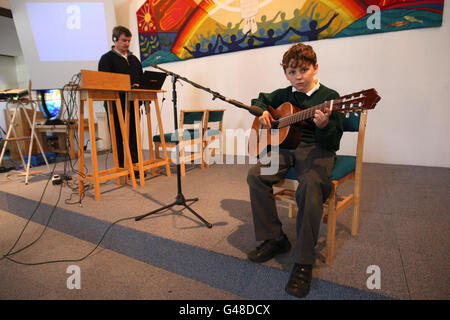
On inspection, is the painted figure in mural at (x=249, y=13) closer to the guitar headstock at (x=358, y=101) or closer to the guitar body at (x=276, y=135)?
the guitar body at (x=276, y=135)

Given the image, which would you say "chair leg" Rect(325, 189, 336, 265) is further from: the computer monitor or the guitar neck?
the computer monitor

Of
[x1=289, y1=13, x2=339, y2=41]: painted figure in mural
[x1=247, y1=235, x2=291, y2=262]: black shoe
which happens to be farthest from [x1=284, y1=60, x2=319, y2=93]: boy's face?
[x1=289, y1=13, x2=339, y2=41]: painted figure in mural

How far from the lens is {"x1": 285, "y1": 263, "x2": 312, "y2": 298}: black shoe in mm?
1099

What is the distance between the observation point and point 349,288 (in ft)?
3.53

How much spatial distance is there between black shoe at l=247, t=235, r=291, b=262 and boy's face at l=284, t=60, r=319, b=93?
2.61 ft

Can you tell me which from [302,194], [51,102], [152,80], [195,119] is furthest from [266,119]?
[51,102]

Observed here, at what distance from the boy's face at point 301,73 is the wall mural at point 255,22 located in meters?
2.06

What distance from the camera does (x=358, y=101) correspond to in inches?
41.2

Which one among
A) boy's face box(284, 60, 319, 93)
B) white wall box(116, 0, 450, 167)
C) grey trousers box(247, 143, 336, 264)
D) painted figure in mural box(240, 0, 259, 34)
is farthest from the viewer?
painted figure in mural box(240, 0, 259, 34)

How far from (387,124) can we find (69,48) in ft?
15.6

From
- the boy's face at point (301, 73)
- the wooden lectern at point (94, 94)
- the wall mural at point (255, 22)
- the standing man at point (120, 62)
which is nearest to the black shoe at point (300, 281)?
the boy's face at point (301, 73)

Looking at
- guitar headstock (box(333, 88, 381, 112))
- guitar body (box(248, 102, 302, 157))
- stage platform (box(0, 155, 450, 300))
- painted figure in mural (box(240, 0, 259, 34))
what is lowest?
stage platform (box(0, 155, 450, 300))
